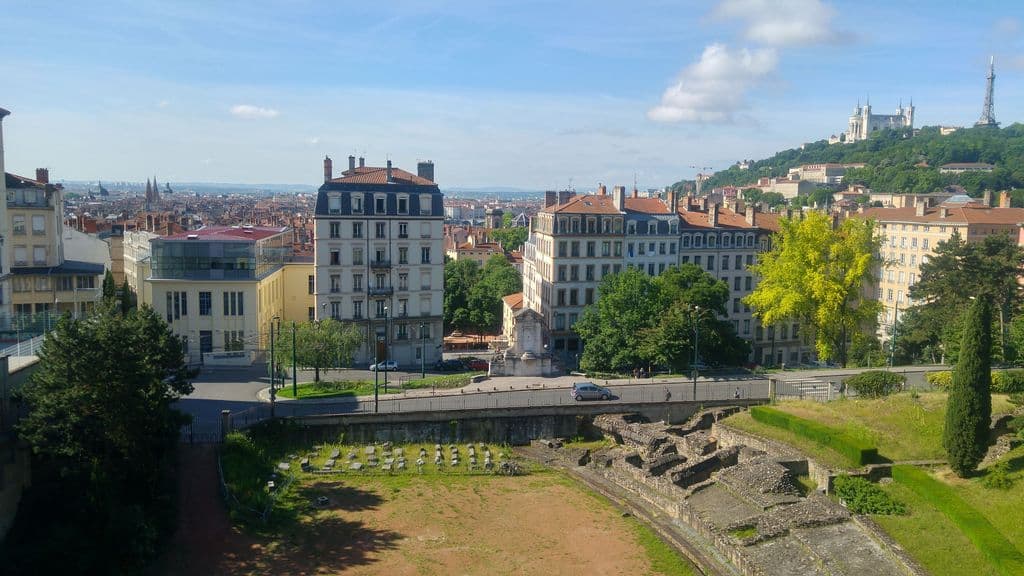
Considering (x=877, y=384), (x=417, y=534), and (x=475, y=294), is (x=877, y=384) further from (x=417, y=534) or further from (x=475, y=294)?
(x=475, y=294)

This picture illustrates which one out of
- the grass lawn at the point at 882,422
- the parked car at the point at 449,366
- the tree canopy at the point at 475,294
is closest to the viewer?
the grass lawn at the point at 882,422

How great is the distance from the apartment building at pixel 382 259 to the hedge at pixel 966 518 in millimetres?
34675

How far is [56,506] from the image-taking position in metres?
26.6

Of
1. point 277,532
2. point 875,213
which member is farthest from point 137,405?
point 875,213

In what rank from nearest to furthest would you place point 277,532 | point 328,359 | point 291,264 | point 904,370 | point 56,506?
point 56,506, point 277,532, point 328,359, point 904,370, point 291,264

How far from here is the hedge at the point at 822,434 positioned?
35.7 meters

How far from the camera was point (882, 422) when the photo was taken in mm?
39844

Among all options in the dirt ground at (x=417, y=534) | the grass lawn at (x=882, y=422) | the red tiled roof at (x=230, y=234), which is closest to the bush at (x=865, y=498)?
the grass lawn at (x=882, y=422)

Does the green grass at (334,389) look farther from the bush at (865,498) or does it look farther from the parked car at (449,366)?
the bush at (865,498)

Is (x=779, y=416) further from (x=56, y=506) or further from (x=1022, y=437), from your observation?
(x=56, y=506)

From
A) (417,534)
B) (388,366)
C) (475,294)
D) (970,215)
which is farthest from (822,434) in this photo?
(970,215)

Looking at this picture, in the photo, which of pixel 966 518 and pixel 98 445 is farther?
pixel 966 518

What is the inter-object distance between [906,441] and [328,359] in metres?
33.1

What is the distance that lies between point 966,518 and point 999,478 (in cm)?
383
